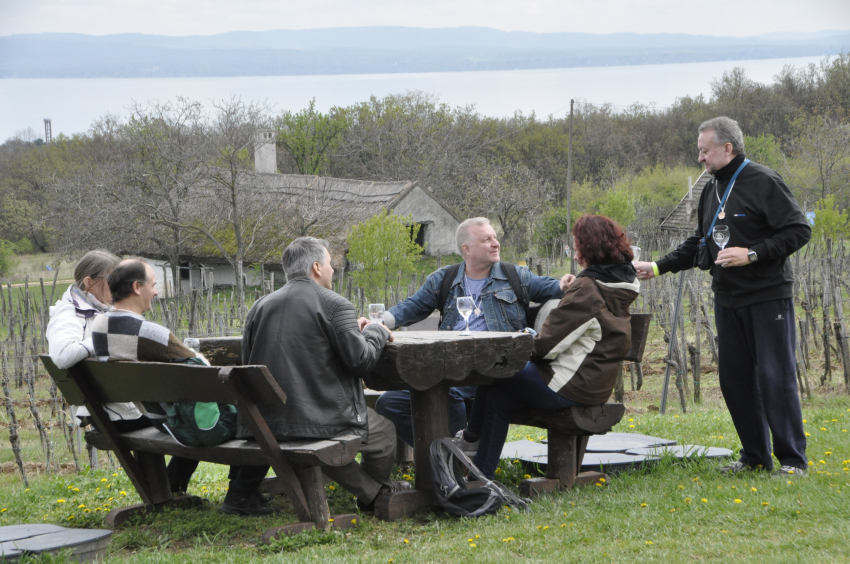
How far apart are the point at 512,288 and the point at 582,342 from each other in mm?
973

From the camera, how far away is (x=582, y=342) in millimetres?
3885

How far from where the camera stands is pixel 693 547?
10.1 feet

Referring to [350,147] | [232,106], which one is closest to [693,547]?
[232,106]

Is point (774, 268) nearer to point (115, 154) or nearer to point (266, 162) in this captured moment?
point (115, 154)

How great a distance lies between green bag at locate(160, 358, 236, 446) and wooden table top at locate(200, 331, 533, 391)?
2.40 feet

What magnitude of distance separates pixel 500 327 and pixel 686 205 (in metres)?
31.1

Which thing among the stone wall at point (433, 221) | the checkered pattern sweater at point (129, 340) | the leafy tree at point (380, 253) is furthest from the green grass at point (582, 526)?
the stone wall at point (433, 221)

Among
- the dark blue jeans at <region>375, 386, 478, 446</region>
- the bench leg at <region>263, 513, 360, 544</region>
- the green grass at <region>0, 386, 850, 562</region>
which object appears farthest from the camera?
the dark blue jeans at <region>375, 386, 478, 446</region>

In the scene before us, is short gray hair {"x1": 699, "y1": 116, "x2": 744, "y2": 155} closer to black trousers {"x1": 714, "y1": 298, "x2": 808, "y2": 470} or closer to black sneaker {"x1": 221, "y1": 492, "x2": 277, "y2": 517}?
black trousers {"x1": 714, "y1": 298, "x2": 808, "y2": 470}

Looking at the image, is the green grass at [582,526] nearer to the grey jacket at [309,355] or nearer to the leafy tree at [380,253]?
the grey jacket at [309,355]

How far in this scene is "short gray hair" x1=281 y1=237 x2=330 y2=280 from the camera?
3582mm

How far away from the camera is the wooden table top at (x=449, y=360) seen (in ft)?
11.8

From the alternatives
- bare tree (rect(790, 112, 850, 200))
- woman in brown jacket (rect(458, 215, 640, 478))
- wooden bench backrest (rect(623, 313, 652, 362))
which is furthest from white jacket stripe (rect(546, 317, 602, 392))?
bare tree (rect(790, 112, 850, 200))

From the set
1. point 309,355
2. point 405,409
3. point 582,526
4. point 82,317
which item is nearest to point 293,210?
point 405,409
